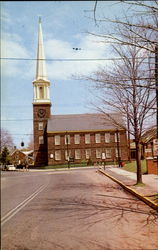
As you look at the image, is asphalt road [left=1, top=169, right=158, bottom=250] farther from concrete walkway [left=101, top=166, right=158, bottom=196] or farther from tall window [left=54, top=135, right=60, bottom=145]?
tall window [left=54, top=135, right=60, bottom=145]

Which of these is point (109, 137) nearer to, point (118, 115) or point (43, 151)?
point (43, 151)

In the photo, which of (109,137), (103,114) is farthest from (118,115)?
(109,137)

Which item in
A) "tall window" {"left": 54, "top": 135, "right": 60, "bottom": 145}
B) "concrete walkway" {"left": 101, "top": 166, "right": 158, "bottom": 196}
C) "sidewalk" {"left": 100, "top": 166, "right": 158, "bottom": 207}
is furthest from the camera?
"tall window" {"left": 54, "top": 135, "right": 60, "bottom": 145}

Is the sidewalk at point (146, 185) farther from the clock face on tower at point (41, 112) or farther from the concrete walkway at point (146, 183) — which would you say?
the clock face on tower at point (41, 112)

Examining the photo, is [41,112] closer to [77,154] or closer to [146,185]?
[77,154]

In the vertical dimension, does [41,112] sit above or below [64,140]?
above

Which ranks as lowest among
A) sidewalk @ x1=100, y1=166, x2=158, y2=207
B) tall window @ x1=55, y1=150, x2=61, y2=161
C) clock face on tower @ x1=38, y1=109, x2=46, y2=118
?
sidewalk @ x1=100, y1=166, x2=158, y2=207

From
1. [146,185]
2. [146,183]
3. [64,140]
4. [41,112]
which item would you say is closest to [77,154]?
[64,140]

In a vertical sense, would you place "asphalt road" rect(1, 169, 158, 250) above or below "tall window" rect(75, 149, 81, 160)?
below

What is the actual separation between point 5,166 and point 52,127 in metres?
56.6

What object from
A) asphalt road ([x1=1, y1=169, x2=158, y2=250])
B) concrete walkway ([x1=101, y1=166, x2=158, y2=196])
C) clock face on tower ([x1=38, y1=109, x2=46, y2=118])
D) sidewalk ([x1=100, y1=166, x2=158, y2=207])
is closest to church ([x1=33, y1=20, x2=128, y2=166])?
clock face on tower ([x1=38, y1=109, x2=46, y2=118])

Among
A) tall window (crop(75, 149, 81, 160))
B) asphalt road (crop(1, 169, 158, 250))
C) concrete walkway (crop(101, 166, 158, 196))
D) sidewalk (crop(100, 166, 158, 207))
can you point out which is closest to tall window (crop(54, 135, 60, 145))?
tall window (crop(75, 149, 81, 160))

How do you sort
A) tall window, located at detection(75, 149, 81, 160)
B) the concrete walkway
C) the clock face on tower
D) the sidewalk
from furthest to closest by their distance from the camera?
1. tall window, located at detection(75, 149, 81, 160)
2. the clock face on tower
3. the concrete walkway
4. the sidewalk

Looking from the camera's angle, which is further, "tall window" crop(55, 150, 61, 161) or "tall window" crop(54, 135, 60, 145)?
"tall window" crop(54, 135, 60, 145)
